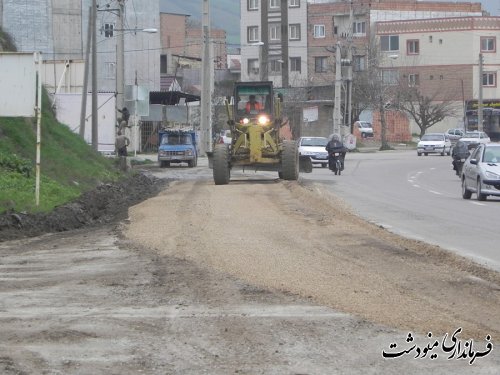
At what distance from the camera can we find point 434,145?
69.8 m

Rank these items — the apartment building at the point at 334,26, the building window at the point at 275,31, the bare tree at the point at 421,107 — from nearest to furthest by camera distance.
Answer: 1. the bare tree at the point at 421,107
2. the apartment building at the point at 334,26
3. the building window at the point at 275,31

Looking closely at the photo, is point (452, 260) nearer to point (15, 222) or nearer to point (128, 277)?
point (128, 277)

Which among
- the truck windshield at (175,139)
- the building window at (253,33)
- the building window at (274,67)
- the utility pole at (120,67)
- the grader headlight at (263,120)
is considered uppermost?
the building window at (253,33)

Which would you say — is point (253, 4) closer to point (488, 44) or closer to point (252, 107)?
point (488, 44)

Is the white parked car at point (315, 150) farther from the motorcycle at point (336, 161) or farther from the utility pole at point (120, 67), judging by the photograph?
the utility pole at point (120, 67)

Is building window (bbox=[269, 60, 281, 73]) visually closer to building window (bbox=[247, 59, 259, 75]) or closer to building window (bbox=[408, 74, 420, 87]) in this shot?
building window (bbox=[247, 59, 259, 75])

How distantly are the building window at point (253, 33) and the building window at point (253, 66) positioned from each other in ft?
6.48

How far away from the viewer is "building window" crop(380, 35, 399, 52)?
10075 centimetres

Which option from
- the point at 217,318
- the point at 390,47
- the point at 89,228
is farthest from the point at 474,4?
the point at 217,318

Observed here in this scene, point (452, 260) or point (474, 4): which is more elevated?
point (474, 4)

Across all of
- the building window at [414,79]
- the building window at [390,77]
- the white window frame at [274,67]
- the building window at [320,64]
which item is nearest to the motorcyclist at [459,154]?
the building window at [390,77]

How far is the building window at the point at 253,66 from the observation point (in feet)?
337

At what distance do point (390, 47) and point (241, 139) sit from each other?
7055 cm

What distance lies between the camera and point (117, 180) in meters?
34.2
